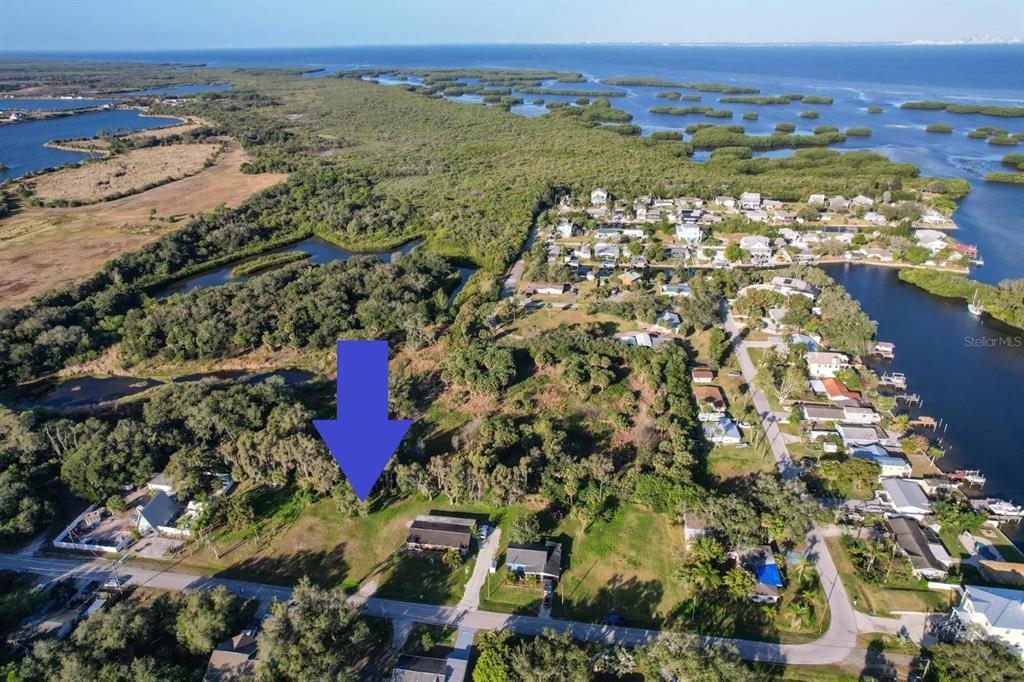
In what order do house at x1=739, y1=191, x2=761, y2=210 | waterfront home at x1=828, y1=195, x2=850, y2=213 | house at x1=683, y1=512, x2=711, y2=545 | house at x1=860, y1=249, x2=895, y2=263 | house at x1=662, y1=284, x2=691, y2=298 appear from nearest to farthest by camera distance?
house at x1=683, y1=512, x2=711, y2=545 → house at x1=662, y1=284, x2=691, y2=298 → house at x1=860, y1=249, x2=895, y2=263 → waterfront home at x1=828, y1=195, x2=850, y2=213 → house at x1=739, y1=191, x2=761, y2=210

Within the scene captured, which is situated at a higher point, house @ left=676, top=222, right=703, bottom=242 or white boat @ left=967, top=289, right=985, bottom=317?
house @ left=676, top=222, right=703, bottom=242

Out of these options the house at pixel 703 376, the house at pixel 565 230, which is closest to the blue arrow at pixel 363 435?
the house at pixel 703 376

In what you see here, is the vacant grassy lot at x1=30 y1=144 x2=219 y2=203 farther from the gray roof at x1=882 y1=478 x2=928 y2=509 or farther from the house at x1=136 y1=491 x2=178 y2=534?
the gray roof at x1=882 y1=478 x2=928 y2=509

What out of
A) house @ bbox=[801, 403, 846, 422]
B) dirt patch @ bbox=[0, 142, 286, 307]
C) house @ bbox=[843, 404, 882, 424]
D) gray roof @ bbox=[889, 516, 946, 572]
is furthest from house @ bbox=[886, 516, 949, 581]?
dirt patch @ bbox=[0, 142, 286, 307]

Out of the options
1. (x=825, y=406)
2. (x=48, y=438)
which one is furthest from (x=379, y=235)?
(x=825, y=406)

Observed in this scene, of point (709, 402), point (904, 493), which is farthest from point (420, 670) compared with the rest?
point (904, 493)

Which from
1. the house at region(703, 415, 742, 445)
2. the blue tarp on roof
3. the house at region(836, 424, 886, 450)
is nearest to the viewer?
the blue tarp on roof

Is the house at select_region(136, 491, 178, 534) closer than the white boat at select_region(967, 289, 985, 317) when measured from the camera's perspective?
Yes

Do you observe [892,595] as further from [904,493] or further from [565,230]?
[565,230]
